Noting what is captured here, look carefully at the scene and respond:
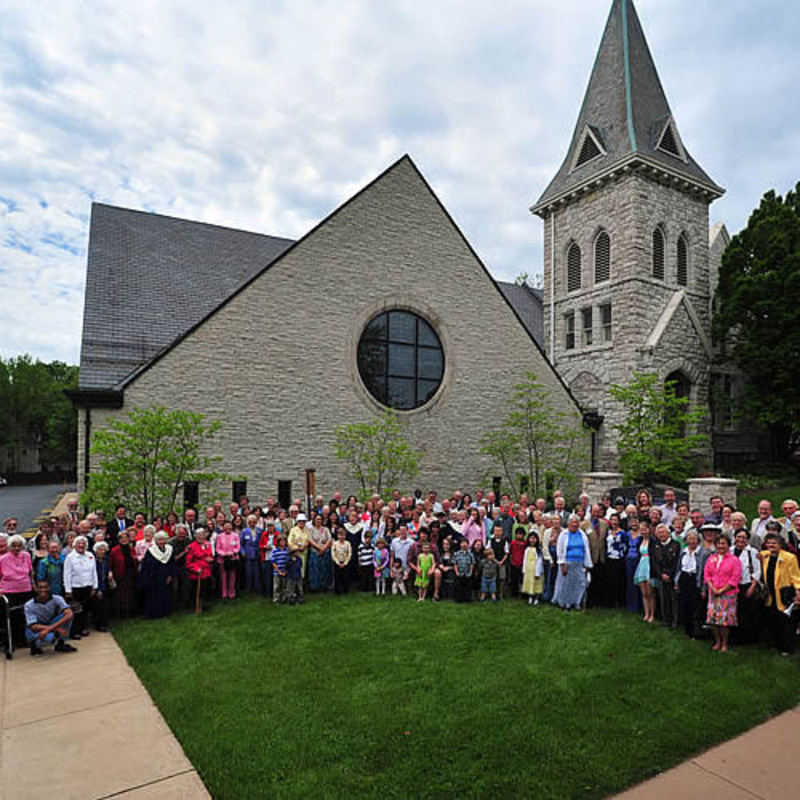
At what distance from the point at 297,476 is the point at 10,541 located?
8.72 m

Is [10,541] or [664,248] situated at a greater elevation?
[664,248]

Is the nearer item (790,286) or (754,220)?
(790,286)

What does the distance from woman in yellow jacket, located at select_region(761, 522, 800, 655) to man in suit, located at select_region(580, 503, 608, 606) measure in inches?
104

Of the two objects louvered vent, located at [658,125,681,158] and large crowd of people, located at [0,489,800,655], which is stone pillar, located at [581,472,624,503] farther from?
louvered vent, located at [658,125,681,158]

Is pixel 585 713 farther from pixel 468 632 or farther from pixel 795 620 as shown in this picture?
pixel 795 620

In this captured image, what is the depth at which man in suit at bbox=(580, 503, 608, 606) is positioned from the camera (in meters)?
9.69

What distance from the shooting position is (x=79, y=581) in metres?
8.45

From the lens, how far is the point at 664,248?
24.0 meters

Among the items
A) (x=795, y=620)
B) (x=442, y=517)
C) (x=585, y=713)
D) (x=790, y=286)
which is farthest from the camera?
(x=790, y=286)

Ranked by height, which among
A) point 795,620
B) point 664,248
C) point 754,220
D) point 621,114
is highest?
point 621,114

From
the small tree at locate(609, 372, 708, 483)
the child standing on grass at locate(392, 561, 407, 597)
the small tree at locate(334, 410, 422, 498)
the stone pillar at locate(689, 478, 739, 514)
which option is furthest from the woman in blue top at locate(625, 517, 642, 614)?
the small tree at locate(609, 372, 708, 483)

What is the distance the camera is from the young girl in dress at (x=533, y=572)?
9828 millimetres

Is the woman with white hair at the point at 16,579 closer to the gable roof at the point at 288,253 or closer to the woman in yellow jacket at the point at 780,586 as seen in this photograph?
the gable roof at the point at 288,253

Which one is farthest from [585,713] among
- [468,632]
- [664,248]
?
[664,248]
